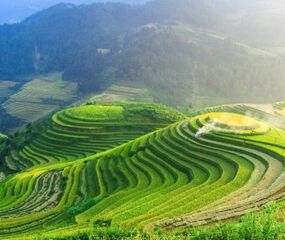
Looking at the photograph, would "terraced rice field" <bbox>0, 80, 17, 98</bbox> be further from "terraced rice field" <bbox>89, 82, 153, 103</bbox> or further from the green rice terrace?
the green rice terrace

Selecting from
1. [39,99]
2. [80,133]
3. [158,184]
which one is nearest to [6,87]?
[39,99]

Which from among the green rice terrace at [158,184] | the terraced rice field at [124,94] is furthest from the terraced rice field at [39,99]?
the green rice terrace at [158,184]

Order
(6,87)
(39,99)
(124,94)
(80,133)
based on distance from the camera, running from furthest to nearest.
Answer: (6,87) < (39,99) < (124,94) < (80,133)

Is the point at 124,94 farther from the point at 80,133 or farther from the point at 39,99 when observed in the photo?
the point at 80,133

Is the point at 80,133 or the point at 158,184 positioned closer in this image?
the point at 158,184

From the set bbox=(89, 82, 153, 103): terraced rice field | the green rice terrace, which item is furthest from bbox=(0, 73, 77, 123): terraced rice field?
the green rice terrace

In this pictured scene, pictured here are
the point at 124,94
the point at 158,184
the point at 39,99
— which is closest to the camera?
the point at 158,184

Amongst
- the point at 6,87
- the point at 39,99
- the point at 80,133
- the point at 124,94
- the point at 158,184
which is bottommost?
the point at 6,87

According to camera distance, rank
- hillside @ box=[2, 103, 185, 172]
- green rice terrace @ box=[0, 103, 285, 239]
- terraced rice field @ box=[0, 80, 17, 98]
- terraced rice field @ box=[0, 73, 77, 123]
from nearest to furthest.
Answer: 1. green rice terrace @ box=[0, 103, 285, 239]
2. hillside @ box=[2, 103, 185, 172]
3. terraced rice field @ box=[0, 73, 77, 123]
4. terraced rice field @ box=[0, 80, 17, 98]
